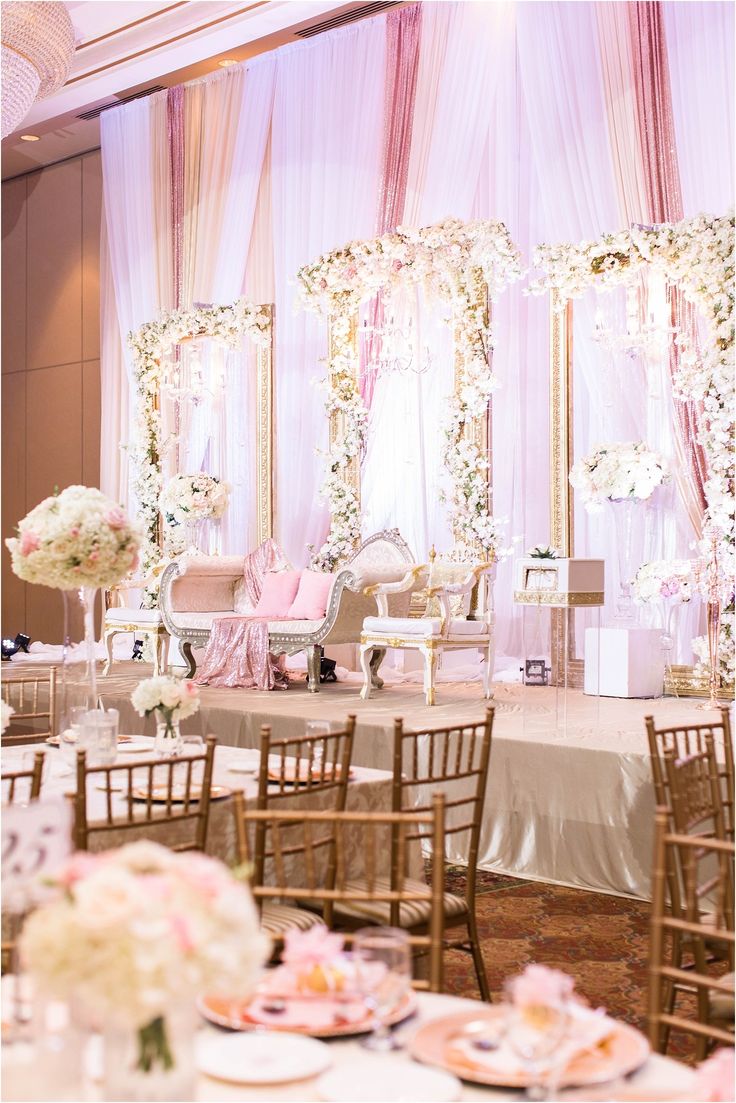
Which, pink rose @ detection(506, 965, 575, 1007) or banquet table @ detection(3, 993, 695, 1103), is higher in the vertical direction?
pink rose @ detection(506, 965, 575, 1007)

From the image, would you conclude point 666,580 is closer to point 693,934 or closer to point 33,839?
point 693,934

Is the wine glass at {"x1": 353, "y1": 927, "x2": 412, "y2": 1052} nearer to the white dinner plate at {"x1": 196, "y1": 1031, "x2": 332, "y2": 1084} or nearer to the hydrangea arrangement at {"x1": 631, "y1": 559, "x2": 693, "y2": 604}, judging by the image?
the white dinner plate at {"x1": 196, "y1": 1031, "x2": 332, "y2": 1084}

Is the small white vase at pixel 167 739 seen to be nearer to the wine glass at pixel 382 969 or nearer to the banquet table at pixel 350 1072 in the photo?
the banquet table at pixel 350 1072

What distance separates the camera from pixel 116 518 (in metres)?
3.99

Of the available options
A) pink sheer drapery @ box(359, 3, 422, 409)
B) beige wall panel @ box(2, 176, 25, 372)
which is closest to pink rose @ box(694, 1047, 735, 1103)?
pink sheer drapery @ box(359, 3, 422, 409)

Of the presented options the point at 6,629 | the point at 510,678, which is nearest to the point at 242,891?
the point at 510,678

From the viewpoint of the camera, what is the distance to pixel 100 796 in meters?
3.55

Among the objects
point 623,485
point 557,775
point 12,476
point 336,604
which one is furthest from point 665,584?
point 12,476

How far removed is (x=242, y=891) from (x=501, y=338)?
842cm

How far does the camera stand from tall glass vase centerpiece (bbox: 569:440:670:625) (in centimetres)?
779

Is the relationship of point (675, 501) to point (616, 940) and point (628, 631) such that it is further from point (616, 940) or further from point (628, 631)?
point (616, 940)

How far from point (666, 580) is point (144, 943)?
6.60 metres

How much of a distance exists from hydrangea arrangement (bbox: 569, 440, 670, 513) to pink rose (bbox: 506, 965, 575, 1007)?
6520 millimetres

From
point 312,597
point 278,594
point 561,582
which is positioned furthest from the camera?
point 278,594
